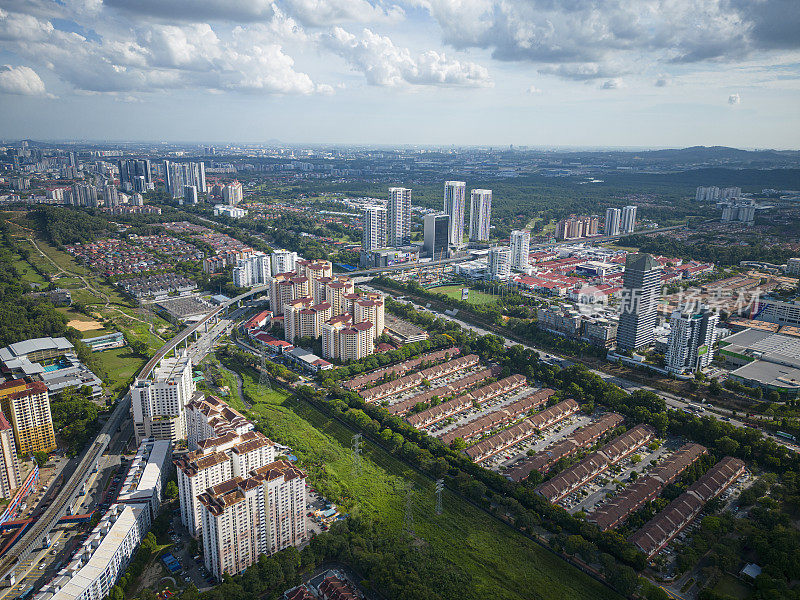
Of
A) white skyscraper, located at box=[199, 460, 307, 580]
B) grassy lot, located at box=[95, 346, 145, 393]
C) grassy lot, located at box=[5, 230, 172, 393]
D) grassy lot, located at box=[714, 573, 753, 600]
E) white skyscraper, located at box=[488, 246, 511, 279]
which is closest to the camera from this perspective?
white skyscraper, located at box=[199, 460, 307, 580]

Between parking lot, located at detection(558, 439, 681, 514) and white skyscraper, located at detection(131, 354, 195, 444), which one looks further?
white skyscraper, located at detection(131, 354, 195, 444)

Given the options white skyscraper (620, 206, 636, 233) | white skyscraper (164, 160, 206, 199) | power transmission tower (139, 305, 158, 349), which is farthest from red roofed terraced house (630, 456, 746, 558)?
white skyscraper (164, 160, 206, 199)

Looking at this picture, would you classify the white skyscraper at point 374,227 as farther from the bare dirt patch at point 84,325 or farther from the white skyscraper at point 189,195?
the white skyscraper at point 189,195

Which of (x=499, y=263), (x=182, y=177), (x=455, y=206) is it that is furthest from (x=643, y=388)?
(x=182, y=177)

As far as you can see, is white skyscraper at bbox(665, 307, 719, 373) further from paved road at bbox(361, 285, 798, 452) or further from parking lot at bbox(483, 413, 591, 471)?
parking lot at bbox(483, 413, 591, 471)

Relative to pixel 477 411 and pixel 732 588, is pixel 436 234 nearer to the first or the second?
pixel 477 411

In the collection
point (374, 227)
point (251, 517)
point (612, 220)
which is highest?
point (374, 227)
